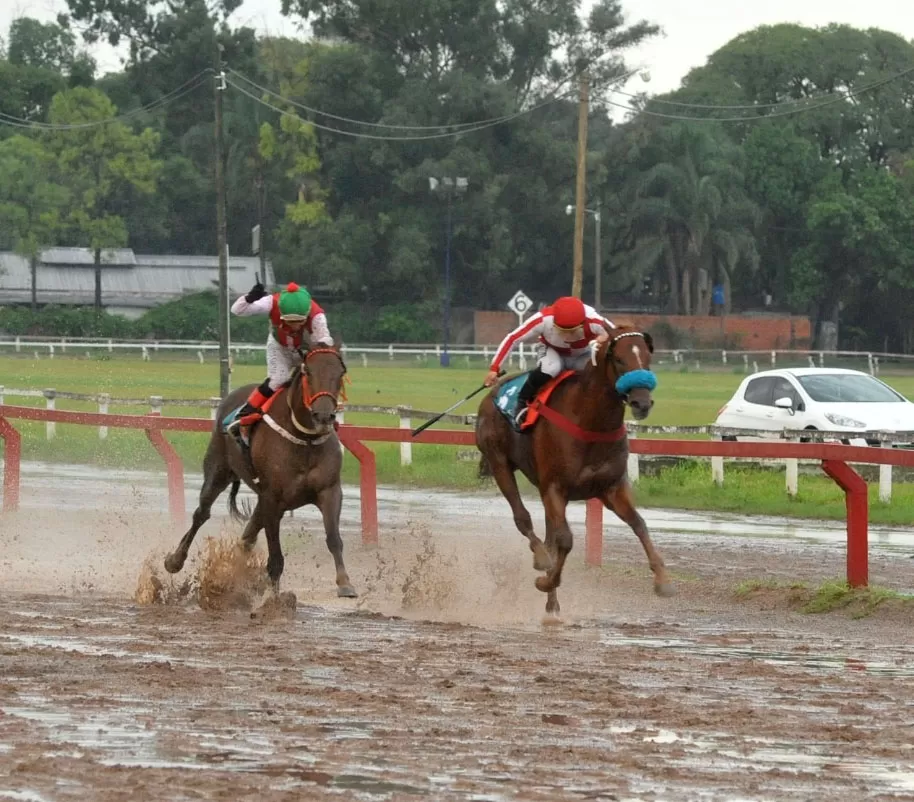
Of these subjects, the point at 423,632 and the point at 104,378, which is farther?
the point at 104,378

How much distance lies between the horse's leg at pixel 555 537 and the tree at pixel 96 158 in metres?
70.7

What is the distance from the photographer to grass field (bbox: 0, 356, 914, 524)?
2172cm

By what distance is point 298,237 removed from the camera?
85.4 meters

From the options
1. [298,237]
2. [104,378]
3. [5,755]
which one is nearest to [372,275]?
[298,237]

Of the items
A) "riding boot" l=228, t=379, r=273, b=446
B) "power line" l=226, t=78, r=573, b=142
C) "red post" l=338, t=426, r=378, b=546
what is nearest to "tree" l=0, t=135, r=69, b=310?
"power line" l=226, t=78, r=573, b=142

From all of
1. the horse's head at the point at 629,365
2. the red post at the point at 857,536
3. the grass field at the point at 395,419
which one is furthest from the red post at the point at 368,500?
the grass field at the point at 395,419

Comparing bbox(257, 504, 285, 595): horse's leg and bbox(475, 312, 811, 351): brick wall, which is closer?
bbox(257, 504, 285, 595): horse's leg

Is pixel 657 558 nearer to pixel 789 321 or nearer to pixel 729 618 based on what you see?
pixel 729 618

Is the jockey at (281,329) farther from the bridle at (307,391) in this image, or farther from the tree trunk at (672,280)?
the tree trunk at (672,280)

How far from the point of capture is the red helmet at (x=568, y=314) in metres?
12.0

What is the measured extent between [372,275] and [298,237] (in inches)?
171

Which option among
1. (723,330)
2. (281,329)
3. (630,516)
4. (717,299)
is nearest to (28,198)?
(723,330)

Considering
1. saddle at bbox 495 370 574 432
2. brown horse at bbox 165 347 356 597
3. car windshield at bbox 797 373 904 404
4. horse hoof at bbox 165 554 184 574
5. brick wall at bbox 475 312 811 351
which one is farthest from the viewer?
brick wall at bbox 475 312 811 351

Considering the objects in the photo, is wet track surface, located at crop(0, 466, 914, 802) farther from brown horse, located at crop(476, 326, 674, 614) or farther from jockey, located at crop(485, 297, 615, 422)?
jockey, located at crop(485, 297, 615, 422)
